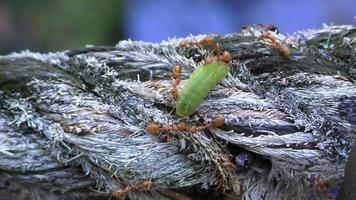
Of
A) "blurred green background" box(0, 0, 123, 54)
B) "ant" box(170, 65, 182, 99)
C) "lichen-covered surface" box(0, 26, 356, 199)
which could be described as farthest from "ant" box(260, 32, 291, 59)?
"blurred green background" box(0, 0, 123, 54)

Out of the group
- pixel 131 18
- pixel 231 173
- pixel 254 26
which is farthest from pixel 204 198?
pixel 131 18

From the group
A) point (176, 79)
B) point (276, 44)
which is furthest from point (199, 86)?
point (276, 44)

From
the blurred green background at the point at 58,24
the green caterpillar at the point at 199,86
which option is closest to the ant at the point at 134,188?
the green caterpillar at the point at 199,86

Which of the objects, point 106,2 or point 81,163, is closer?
point 81,163

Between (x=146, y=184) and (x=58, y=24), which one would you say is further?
(x=58, y=24)

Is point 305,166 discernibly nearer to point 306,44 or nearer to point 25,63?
point 306,44

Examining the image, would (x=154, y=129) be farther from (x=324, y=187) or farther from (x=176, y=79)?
(x=324, y=187)

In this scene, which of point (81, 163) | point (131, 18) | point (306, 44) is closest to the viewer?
point (81, 163)
